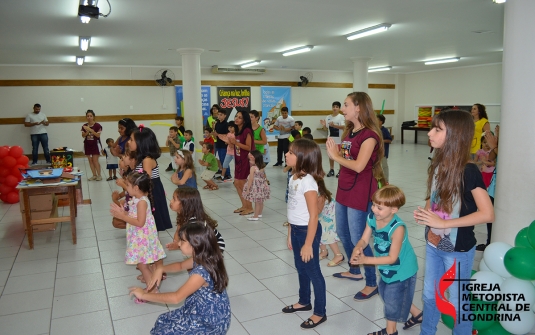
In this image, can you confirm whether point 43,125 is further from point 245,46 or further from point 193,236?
point 193,236

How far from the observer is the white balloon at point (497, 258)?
2646mm

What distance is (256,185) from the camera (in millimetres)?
5531

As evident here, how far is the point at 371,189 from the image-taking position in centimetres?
300

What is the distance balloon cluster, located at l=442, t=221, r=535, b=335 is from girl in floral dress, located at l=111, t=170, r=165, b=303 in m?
2.21

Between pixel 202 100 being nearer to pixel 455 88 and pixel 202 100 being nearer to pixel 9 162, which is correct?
pixel 9 162

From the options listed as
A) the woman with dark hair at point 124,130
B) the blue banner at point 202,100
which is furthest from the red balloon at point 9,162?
the blue banner at point 202,100

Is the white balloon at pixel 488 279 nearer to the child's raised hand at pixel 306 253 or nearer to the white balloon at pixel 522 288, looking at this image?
the white balloon at pixel 522 288

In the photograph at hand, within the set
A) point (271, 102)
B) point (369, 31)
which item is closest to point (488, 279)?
point (369, 31)

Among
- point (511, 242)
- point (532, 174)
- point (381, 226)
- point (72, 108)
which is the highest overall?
point (72, 108)

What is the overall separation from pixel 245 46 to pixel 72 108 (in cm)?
634

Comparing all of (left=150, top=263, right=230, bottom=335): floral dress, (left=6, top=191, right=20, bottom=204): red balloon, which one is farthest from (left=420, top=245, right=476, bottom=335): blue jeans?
(left=6, top=191, right=20, bottom=204): red balloon

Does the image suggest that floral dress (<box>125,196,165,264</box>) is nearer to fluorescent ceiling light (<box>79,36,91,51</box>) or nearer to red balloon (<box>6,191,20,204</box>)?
red balloon (<box>6,191,20,204</box>)

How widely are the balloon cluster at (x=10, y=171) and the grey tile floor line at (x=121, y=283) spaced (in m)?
0.98

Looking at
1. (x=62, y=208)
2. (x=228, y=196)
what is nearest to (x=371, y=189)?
(x=228, y=196)
